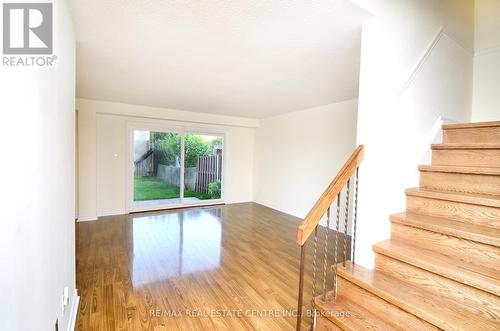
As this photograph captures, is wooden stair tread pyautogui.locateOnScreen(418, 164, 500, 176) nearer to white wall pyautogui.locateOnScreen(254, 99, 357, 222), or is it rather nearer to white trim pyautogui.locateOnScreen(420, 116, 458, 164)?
white trim pyautogui.locateOnScreen(420, 116, 458, 164)

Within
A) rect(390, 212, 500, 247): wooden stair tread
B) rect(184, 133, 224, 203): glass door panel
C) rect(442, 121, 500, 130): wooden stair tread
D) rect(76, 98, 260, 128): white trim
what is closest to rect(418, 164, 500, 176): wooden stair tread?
rect(390, 212, 500, 247): wooden stair tread

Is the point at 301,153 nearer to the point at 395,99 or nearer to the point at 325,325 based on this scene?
the point at 395,99

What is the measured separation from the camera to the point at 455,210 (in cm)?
178

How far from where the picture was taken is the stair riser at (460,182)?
180cm

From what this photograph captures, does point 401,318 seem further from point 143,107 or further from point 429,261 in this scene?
point 143,107

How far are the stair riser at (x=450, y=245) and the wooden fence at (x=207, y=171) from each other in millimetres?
4791

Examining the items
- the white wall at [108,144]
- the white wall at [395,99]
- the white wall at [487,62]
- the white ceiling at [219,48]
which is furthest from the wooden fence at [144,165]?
the white wall at [487,62]

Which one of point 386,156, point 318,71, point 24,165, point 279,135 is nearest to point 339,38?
point 318,71

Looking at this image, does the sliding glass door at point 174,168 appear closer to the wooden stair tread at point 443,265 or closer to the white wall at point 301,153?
the white wall at point 301,153

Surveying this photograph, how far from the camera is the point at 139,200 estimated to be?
5.30m

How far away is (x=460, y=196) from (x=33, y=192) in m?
2.55

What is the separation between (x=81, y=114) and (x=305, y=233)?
15.9 feet

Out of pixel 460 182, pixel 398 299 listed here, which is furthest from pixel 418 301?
pixel 460 182

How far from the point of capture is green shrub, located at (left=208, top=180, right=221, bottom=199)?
6.19m
